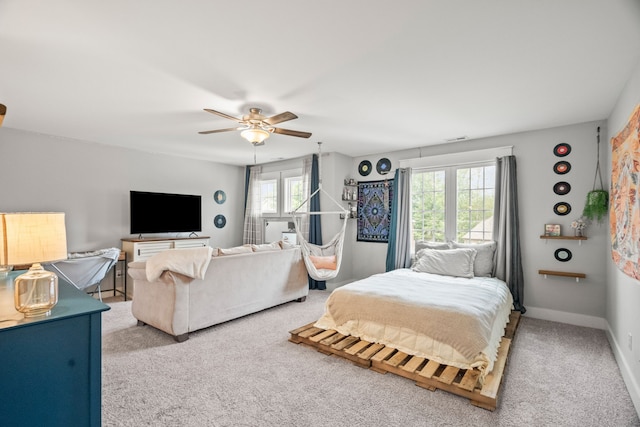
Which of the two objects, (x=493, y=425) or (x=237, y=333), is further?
(x=237, y=333)

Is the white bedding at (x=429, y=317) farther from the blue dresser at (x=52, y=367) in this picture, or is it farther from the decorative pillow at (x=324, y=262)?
the blue dresser at (x=52, y=367)

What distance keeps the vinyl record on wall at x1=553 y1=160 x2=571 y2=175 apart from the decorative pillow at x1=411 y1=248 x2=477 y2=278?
131cm

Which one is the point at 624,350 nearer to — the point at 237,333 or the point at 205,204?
the point at 237,333

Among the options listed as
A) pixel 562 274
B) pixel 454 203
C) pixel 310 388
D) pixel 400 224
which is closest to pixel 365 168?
pixel 400 224

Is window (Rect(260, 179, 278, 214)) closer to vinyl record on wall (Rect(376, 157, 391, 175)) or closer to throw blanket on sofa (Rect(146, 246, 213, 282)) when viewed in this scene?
vinyl record on wall (Rect(376, 157, 391, 175))

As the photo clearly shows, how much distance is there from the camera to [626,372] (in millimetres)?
2354

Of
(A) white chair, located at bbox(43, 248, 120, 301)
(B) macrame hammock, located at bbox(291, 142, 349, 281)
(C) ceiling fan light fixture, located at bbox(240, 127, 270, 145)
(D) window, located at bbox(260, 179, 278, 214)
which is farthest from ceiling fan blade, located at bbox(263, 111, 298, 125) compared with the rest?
(D) window, located at bbox(260, 179, 278, 214)

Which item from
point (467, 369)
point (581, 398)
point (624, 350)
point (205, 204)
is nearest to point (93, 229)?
point (205, 204)

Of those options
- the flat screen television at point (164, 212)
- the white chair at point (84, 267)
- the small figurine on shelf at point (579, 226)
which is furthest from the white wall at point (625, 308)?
the flat screen television at point (164, 212)

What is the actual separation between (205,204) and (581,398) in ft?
19.1

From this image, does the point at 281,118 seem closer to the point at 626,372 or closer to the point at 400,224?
the point at 400,224

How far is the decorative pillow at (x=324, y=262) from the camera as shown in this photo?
14.5ft

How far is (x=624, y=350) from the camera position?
2535mm

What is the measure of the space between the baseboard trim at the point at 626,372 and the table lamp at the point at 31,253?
10.9 feet
